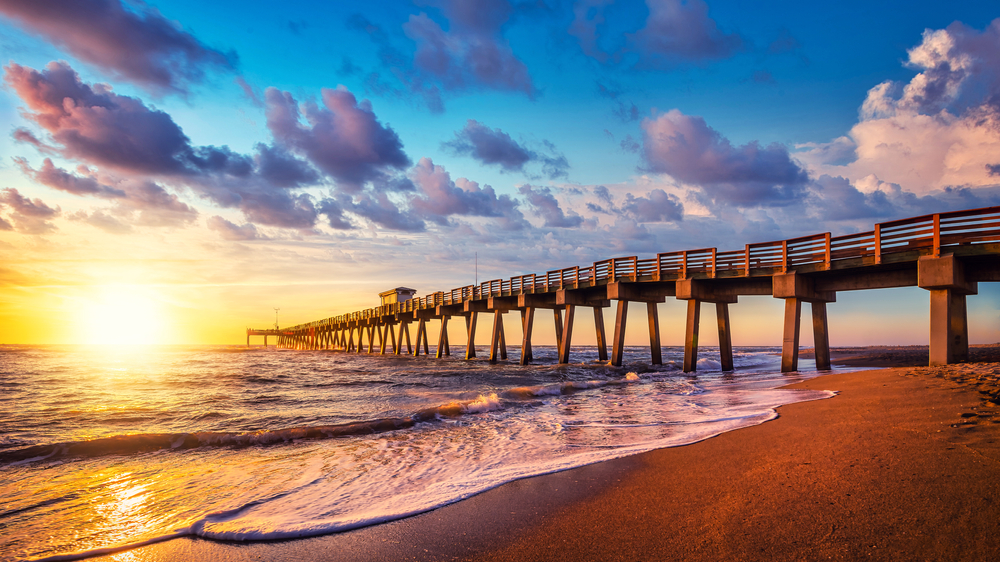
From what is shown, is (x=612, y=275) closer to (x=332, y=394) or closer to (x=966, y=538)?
(x=332, y=394)

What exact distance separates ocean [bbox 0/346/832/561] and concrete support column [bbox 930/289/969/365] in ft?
15.4

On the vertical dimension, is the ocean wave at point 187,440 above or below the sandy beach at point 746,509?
below

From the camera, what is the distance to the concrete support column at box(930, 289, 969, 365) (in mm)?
11766

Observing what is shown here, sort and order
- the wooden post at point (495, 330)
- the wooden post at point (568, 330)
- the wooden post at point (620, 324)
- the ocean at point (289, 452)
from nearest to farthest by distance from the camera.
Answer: the ocean at point (289, 452)
the wooden post at point (620, 324)
the wooden post at point (568, 330)
the wooden post at point (495, 330)

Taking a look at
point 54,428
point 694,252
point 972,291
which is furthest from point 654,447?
point 694,252

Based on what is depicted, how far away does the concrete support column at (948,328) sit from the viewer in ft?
Result: 38.6

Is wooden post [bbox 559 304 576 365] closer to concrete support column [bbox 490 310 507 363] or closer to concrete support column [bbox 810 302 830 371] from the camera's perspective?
concrete support column [bbox 490 310 507 363]

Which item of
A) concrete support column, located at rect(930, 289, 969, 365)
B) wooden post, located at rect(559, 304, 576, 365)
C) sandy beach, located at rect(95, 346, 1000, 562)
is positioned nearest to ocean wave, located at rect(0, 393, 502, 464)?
sandy beach, located at rect(95, 346, 1000, 562)

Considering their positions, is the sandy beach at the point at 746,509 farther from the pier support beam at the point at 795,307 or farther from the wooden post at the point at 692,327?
the wooden post at the point at 692,327

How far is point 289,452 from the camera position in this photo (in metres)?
7.48

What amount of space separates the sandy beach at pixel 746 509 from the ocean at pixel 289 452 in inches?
17.9

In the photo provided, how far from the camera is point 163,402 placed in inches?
547

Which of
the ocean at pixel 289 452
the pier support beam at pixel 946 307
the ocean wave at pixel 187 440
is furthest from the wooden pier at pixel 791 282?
the ocean wave at pixel 187 440

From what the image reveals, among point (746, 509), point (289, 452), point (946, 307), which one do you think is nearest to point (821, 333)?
point (946, 307)
